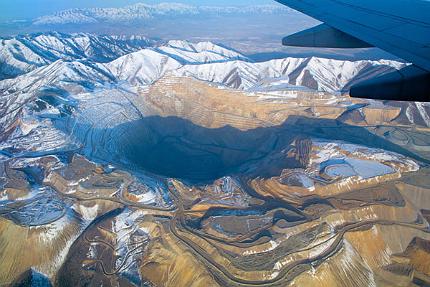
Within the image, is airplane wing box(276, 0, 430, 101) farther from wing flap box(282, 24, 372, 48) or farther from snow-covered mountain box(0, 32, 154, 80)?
snow-covered mountain box(0, 32, 154, 80)

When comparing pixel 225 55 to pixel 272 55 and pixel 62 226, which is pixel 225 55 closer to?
pixel 272 55

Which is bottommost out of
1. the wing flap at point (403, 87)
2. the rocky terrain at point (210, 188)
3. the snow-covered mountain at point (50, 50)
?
the rocky terrain at point (210, 188)

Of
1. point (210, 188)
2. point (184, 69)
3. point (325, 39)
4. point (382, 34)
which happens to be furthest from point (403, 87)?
point (184, 69)

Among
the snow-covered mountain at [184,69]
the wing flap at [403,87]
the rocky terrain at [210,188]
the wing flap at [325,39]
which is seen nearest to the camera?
the wing flap at [403,87]

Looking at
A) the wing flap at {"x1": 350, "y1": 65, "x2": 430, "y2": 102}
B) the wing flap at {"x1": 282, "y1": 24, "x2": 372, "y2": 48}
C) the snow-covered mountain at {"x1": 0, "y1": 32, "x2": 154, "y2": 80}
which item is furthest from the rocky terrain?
the snow-covered mountain at {"x1": 0, "y1": 32, "x2": 154, "y2": 80}

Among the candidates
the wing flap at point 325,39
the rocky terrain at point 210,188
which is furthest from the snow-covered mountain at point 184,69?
the wing flap at point 325,39

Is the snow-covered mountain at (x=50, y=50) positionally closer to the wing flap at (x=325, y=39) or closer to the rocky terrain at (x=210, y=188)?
the rocky terrain at (x=210, y=188)
